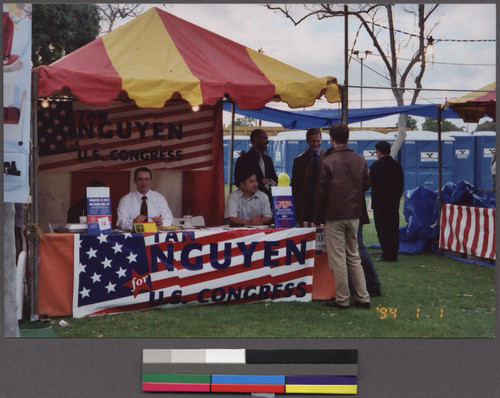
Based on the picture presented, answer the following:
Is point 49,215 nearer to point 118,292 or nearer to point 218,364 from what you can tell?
point 118,292

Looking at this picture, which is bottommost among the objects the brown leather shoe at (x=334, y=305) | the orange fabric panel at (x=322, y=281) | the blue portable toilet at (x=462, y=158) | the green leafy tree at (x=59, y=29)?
the brown leather shoe at (x=334, y=305)

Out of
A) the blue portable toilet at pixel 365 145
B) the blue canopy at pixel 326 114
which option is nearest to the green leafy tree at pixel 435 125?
the blue portable toilet at pixel 365 145

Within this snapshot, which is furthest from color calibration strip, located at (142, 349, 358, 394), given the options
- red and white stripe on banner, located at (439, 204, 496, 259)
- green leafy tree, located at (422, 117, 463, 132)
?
green leafy tree, located at (422, 117, 463, 132)

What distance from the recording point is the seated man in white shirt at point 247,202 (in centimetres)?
705

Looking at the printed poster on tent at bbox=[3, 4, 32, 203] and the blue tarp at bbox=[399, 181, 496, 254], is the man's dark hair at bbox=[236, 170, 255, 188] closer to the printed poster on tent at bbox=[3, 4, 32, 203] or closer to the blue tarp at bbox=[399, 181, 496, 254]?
the printed poster on tent at bbox=[3, 4, 32, 203]

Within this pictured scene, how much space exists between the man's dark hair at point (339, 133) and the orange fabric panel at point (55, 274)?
2700mm

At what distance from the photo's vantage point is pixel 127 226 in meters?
6.64

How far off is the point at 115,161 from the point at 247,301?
2808 millimetres

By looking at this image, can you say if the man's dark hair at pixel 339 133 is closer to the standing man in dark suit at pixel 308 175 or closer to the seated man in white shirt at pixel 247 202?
the seated man in white shirt at pixel 247 202

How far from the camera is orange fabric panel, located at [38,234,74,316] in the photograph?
5.89 meters

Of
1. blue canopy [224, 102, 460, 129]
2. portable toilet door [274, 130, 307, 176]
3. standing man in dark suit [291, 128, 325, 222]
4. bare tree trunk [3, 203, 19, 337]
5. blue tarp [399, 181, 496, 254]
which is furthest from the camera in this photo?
portable toilet door [274, 130, 307, 176]

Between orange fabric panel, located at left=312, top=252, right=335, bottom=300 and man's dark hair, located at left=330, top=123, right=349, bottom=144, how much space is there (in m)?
1.23

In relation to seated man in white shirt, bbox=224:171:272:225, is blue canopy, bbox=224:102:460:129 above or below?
above

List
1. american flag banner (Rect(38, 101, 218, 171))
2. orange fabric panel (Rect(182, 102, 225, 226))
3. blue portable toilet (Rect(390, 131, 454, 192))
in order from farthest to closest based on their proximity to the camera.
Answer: blue portable toilet (Rect(390, 131, 454, 192))
orange fabric panel (Rect(182, 102, 225, 226))
american flag banner (Rect(38, 101, 218, 171))
